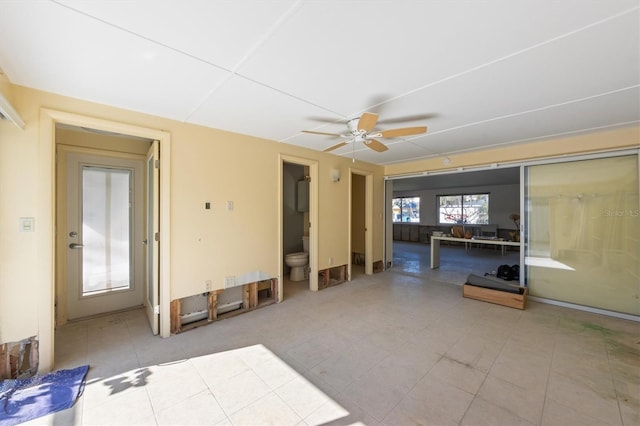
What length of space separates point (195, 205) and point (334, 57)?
2224 mm

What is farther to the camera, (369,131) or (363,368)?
(369,131)

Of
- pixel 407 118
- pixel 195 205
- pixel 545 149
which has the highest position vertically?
pixel 407 118

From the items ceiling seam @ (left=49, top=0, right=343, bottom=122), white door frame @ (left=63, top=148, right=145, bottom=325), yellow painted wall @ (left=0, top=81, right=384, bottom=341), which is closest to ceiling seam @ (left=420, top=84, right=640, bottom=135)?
ceiling seam @ (left=49, top=0, right=343, bottom=122)

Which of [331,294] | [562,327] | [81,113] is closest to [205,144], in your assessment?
[81,113]

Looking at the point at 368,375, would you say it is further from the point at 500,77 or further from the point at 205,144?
the point at 205,144

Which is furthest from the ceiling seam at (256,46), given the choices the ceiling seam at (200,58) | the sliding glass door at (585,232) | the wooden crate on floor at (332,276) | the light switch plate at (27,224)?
the sliding glass door at (585,232)

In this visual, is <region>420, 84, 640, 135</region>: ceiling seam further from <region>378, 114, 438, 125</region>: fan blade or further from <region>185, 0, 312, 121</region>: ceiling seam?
<region>185, 0, 312, 121</region>: ceiling seam

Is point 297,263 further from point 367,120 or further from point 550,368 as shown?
point 550,368

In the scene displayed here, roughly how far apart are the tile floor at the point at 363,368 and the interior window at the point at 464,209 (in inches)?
269

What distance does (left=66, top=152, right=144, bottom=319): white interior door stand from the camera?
306 cm

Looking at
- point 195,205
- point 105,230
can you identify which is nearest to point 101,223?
point 105,230

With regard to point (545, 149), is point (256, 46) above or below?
above

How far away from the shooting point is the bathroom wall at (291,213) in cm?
537

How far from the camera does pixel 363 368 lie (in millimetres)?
2164
